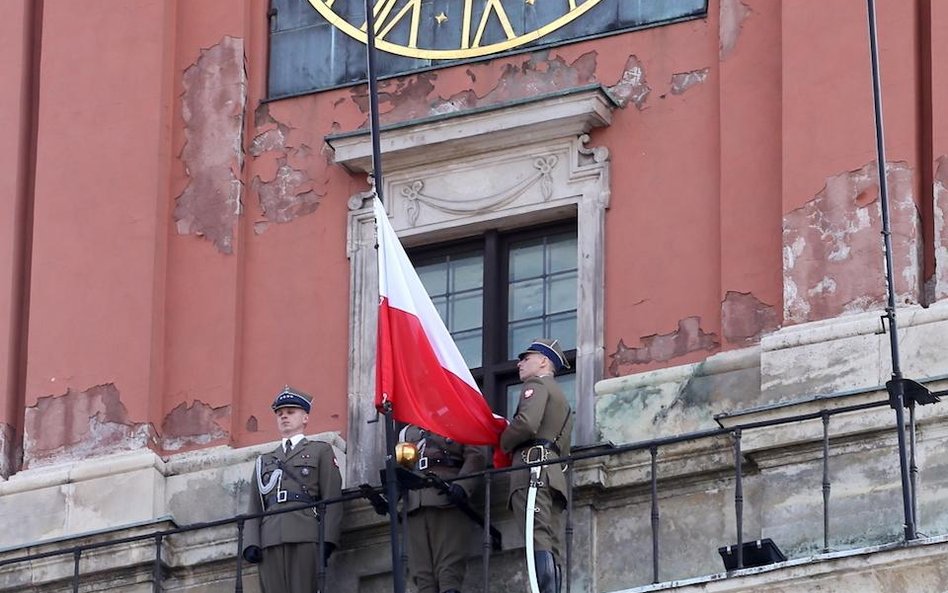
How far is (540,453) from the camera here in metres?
16.4

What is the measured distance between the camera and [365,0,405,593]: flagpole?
16109mm

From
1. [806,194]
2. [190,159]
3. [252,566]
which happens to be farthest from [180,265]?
[806,194]

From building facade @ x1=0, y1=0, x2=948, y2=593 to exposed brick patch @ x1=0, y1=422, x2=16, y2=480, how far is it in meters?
0.02

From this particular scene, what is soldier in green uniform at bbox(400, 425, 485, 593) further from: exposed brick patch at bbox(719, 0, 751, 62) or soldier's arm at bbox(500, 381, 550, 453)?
exposed brick patch at bbox(719, 0, 751, 62)

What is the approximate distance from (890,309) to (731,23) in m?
2.29

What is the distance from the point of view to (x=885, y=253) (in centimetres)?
1605

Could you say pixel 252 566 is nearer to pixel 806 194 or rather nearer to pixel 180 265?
pixel 180 265

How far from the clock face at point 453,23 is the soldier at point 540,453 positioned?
181 cm

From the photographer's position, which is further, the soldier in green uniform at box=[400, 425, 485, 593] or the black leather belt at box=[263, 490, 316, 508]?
the black leather belt at box=[263, 490, 316, 508]

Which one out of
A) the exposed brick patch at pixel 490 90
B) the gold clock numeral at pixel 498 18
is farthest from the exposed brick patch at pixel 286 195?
the gold clock numeral at pixel 498 18

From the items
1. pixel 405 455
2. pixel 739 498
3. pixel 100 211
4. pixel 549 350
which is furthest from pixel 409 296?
Answer: pixel 100 211

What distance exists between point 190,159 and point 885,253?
3829 mm

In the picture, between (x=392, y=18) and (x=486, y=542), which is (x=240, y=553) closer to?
(x=486, y=542)

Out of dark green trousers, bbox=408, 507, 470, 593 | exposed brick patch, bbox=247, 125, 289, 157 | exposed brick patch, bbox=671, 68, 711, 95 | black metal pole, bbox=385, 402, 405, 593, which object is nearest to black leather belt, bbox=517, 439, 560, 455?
dark green trousers, bbox=408, 507, 470, 593
